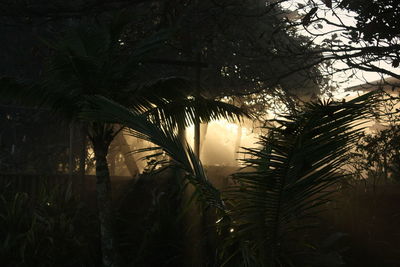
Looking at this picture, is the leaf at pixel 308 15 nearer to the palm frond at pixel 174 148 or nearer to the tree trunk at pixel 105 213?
the palm frond at pixel 174 148

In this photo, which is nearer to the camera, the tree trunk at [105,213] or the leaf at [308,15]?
the leaf at [308,15]

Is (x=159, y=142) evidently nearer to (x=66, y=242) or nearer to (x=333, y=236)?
(x=333, y=236)

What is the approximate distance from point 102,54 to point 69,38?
68cm

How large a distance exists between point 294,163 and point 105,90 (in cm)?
479

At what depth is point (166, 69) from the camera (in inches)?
719

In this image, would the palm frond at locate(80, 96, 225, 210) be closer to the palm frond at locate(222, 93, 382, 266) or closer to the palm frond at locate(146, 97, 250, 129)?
the palm frond at locate(222, 93, 382, 266)

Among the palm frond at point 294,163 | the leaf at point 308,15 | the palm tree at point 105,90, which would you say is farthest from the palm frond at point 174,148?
the leaf at point 308,15

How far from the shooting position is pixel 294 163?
4355mm

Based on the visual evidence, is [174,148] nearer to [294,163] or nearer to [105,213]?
[294,163]

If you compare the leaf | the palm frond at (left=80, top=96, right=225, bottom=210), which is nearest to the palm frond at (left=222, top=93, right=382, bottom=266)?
the palm frond at (left=80, top=96, right=225, bottom=210)

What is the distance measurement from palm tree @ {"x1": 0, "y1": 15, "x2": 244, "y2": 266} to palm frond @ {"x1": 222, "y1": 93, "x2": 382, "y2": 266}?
12.3 ft

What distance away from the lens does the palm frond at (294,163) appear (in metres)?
4.21

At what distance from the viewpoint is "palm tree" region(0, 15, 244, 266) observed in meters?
8.25

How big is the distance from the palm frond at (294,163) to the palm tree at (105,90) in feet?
12.3
